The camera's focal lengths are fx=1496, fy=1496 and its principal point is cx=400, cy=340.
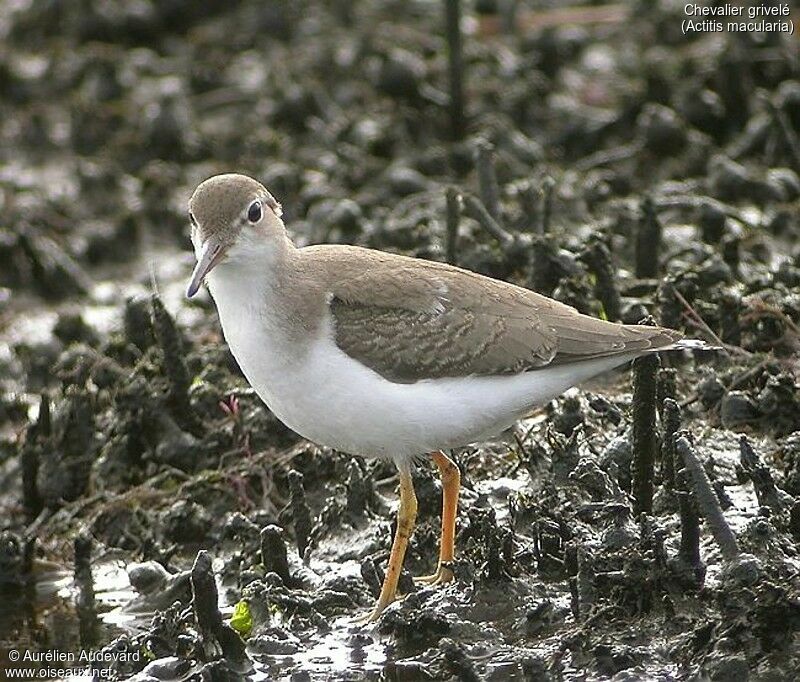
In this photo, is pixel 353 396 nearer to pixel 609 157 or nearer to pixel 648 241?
pixel 648 241

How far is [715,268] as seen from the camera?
9609 mm

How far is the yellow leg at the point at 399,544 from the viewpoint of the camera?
722 centimetres

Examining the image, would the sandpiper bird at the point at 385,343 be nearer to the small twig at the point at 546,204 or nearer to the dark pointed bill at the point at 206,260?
the dark pointed bill at the point at 206,260

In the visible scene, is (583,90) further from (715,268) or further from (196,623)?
(196,623)

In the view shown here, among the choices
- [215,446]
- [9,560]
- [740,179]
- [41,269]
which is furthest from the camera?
[41,269]

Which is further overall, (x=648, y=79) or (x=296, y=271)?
(x=648, y=79)

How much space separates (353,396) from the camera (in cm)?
682

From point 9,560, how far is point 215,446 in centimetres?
139

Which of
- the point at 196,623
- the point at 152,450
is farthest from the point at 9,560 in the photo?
the point at 196,623

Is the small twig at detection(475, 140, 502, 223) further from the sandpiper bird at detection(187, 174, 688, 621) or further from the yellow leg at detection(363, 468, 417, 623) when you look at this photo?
the yellow leg at detection(363, 468, 417, 623)

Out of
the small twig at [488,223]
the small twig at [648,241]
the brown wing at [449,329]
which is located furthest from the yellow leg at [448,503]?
the small twig at [648,241]

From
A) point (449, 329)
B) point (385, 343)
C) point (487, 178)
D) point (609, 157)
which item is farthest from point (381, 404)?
point (609, 157)

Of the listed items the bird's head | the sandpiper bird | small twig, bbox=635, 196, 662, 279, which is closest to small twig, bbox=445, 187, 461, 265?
small twig, bbox=635, 196, 662, 279

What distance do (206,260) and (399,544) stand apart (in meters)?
1.67
